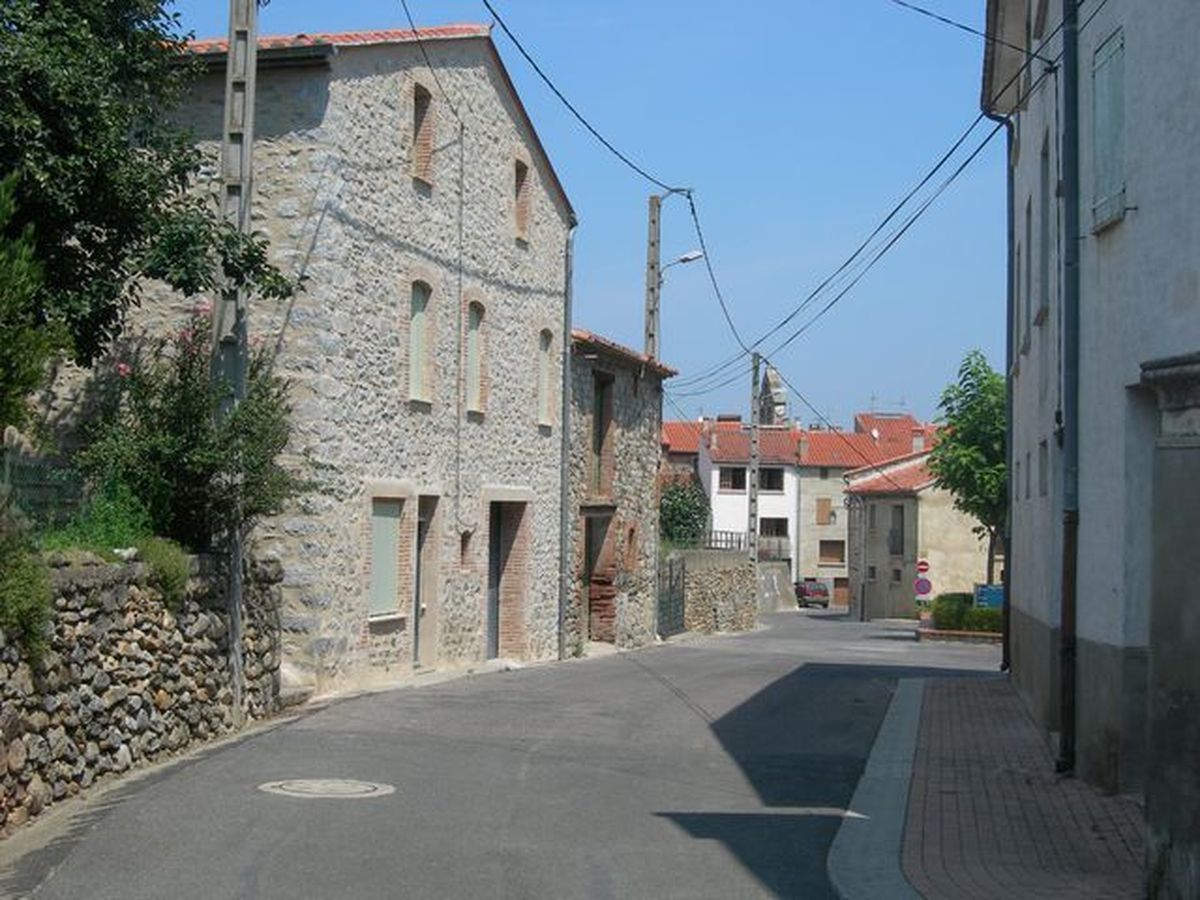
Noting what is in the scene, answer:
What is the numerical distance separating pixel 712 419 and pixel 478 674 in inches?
2957

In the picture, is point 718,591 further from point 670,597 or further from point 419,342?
point 419,342

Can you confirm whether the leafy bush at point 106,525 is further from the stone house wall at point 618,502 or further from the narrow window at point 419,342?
the stone house wall at point 618,502

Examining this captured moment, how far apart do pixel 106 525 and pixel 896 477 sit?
182ft

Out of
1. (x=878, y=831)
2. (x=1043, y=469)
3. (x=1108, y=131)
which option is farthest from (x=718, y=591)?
(x=878, y=831)

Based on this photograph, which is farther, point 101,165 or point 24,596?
point 101,165

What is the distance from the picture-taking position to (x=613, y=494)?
1177 inches

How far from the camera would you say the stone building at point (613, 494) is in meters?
27.6

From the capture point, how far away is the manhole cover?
985 cm

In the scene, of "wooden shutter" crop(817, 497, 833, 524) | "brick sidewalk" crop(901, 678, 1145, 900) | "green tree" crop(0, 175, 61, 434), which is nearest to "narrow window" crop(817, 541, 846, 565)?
"wooden shutter" crop(817, 497, 833, 524)

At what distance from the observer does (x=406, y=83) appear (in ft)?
62.4

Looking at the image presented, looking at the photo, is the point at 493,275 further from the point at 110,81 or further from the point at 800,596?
the point at 800,596

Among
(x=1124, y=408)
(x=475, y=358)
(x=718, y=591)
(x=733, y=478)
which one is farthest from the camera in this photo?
(x=733, y=478)

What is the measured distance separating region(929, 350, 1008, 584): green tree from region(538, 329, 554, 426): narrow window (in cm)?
1790

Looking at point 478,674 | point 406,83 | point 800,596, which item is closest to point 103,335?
point 406,83
